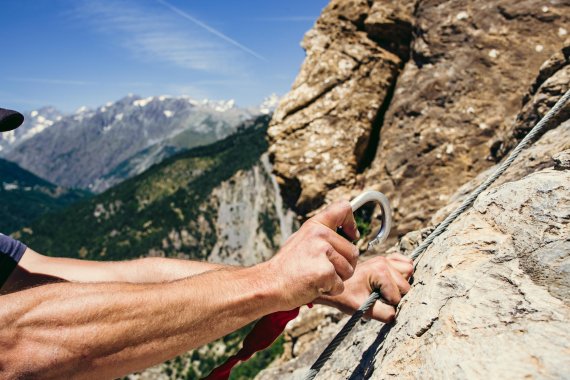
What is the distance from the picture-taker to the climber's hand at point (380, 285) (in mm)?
2889

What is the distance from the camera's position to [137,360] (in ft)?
6.59

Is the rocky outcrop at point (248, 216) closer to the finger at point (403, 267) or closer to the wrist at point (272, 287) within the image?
the finger at point (403, 267)

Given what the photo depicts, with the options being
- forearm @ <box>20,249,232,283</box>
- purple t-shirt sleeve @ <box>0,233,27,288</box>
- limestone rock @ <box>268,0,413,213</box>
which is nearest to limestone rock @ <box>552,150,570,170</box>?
forearm @ <box>20,249,232,283</box>

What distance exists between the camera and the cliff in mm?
2100

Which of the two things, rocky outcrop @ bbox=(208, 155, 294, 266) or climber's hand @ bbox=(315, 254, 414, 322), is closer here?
climber's hand @ bbox=(315, 254, 414, 322)

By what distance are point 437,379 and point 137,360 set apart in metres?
1.44

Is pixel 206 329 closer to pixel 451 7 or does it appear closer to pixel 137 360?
pixel 137 360

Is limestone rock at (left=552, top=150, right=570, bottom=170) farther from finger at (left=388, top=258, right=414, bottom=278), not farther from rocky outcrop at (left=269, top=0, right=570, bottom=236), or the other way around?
rocky outcrop at (left=269, top=0, right=570, bottom=236)

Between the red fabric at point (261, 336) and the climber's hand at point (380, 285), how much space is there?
1.93 feet

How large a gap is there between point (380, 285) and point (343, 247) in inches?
25.7

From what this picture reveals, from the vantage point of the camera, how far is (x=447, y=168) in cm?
712

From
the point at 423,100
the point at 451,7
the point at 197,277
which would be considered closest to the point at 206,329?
the point at 197,277

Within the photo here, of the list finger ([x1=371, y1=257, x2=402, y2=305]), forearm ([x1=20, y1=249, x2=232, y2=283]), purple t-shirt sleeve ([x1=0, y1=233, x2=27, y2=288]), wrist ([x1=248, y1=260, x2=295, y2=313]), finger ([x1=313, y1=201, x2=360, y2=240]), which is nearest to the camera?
wrist ([x1=248, y1=260, x2=295, y2=313])

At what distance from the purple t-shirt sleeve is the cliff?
9.18ft
